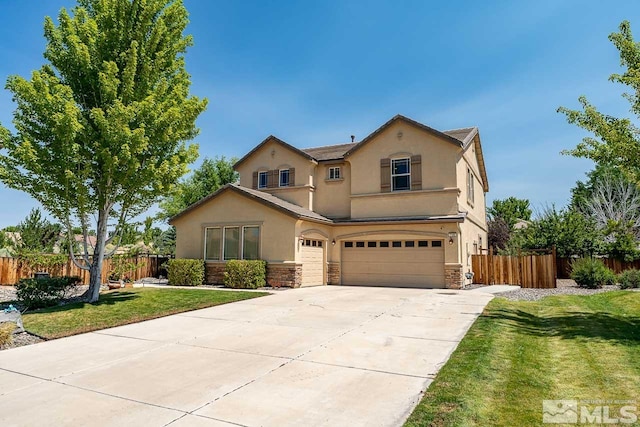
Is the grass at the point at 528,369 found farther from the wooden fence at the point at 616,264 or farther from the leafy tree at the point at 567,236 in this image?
the leafy tree at the point at 567,236

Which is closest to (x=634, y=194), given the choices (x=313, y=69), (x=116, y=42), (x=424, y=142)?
(x=424, y=142)

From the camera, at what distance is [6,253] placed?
75.5 ft

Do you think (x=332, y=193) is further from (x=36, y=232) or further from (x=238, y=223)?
(x=36, y=232)

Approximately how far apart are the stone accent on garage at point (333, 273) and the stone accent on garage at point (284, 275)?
2.91 metres

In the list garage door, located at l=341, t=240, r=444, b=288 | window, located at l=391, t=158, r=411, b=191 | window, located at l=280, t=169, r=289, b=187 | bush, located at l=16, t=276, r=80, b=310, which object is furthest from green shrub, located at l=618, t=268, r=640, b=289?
bush, located at l=16, t=276, r=80, b=310

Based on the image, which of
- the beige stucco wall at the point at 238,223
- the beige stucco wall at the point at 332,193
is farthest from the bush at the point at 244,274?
the beige stucco wall at the point at 332,193

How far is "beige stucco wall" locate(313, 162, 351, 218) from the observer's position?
2105 centimetres

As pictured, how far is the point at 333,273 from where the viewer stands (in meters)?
20.1

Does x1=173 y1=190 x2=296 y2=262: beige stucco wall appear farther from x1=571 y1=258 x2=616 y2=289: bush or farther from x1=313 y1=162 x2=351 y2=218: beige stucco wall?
x1=571 y1=258 x2=616 y2=289: bush

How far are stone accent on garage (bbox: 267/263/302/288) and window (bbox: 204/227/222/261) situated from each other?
3299 mm

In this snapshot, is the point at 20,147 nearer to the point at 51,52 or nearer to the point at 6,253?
the point at 51,52

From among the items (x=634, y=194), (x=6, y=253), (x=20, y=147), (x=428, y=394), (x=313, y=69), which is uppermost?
(x=313, y=69)

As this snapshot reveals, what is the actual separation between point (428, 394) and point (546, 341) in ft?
13.1

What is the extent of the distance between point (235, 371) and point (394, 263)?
1403 cm
